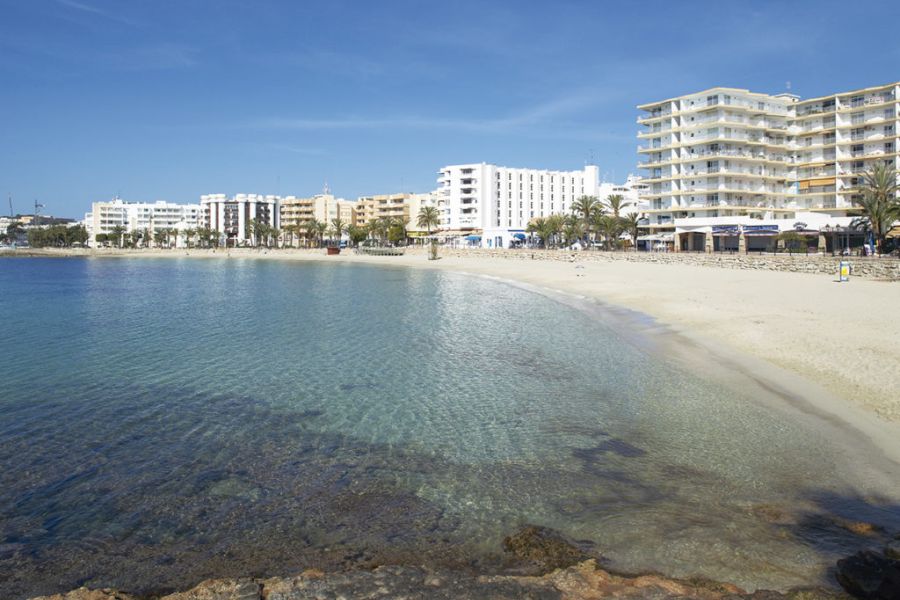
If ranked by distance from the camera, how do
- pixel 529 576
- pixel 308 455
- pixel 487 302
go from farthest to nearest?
pixel 487 302 → pixel 308 455 → pixel 529 576

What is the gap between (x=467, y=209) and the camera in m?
148

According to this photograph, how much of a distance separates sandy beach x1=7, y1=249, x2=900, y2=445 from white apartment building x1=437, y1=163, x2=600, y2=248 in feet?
308

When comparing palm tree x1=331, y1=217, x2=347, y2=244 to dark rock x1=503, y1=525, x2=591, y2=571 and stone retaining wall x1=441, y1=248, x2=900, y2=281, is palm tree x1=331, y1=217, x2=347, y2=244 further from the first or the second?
Answer: dark rock x1=503, y1=525, x2=591, y2=571

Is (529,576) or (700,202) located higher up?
(700,202)

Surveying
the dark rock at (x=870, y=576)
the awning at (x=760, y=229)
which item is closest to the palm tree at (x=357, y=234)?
the awning at (x=760, y=229)

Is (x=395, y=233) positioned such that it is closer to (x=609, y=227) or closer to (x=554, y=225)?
(x=554, y=225)

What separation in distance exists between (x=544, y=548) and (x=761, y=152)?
4010 inches

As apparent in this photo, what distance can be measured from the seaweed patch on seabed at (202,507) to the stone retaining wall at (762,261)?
Result: 39615mm

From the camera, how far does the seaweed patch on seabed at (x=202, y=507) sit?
25.2 feet

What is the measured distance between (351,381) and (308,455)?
20.9 feet

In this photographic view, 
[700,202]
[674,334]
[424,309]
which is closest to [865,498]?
[674,334]

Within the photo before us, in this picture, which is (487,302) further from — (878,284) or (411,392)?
(411,392)

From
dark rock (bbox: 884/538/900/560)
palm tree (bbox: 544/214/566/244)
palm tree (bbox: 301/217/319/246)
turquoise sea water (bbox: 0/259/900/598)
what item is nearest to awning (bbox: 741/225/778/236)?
palm tree (bbox: 544/214/566/244)

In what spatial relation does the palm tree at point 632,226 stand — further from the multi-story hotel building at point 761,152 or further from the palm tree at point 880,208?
the palm tree at point 880,208
